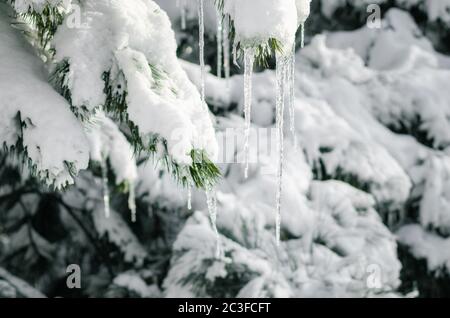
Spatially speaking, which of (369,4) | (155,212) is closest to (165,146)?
(155,212)

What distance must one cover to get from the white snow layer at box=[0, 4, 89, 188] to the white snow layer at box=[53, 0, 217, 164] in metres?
0.08

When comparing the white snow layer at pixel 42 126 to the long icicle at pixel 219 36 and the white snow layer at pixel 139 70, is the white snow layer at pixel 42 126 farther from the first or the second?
the long icicle at pixel 219 36

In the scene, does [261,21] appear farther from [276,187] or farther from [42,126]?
[276,187]

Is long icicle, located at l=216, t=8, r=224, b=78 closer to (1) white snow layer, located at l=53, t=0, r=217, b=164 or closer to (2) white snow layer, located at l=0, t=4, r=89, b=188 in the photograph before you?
(1) white snow layer, located at l=53, t=0, r=217, b=164

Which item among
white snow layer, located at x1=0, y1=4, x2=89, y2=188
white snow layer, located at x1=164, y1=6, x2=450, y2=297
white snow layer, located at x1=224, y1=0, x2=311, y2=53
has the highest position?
white snow layer, located at x1=224, y1=0, x2=311, y2=53

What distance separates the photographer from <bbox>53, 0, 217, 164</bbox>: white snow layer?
1.42m

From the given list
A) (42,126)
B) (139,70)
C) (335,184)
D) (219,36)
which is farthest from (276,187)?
(42,126)

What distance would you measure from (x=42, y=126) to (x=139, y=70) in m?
0.31

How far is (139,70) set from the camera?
1514 mm

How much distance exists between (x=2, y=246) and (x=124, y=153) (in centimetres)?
186

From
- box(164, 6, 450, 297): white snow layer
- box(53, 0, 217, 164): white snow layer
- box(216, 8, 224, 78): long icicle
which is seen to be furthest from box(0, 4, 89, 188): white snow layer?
box(164, 6, 450, 297): white snow layer

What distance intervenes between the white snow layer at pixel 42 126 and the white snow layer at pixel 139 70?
8 cm

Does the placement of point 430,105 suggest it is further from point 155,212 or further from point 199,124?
point 199,124

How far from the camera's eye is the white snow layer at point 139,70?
4.66 ft
